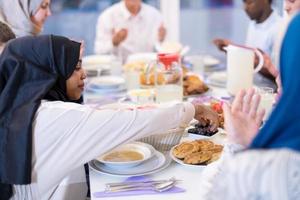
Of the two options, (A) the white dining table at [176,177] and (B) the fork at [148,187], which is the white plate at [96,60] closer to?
(A) the white dining table at [176,177]

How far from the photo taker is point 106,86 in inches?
89.0

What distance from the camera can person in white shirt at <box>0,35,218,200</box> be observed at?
1257 millimetres

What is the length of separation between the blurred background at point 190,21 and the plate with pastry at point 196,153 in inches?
106

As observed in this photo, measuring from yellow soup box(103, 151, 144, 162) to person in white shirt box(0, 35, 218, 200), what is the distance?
0.10m

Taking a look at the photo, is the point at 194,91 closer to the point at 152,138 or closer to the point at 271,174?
the point at 152,138

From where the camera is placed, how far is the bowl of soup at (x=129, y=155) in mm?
1336

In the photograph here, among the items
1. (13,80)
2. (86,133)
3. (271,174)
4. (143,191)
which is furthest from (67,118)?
(271,174)

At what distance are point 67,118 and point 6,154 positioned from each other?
0.20 meters

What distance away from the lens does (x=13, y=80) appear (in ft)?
4.13

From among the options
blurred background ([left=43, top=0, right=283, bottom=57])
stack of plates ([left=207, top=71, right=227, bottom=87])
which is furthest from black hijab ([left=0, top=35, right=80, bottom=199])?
blurred background ([left=43, top=0, right=283, bottom=57])

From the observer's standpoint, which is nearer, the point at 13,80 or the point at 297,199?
the point at 297,199

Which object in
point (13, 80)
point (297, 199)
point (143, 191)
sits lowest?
point (143, 191)

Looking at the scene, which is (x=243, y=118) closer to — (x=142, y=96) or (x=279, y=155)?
(x=279, y=155)

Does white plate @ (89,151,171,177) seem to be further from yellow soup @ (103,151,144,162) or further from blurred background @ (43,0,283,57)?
blurred background @ (43,0,283,57)
